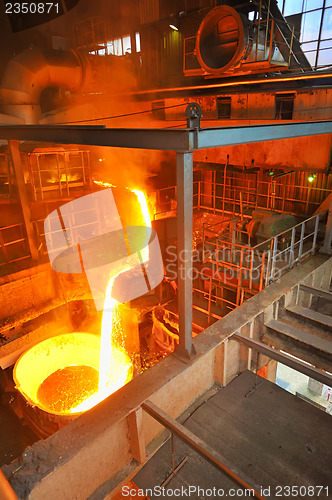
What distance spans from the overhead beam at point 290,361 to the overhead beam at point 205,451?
1.35 m

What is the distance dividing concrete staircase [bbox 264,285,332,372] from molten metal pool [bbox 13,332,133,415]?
11.4ft

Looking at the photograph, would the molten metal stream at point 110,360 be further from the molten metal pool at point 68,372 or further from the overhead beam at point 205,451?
the overhead beam at point 205,451

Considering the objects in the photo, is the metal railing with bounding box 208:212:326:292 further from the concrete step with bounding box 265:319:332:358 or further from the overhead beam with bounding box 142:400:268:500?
the overhead beam with bounding box 142:400:268:500

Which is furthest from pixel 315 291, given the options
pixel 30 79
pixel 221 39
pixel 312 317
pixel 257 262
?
pixel 30 79

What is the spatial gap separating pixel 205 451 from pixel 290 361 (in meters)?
1.73

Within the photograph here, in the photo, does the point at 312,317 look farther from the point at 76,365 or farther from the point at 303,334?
the point at 76,365

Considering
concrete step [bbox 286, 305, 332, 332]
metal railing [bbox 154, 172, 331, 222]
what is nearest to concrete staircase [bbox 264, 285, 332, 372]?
concrete step [bbox 286, 305, 332, 332]

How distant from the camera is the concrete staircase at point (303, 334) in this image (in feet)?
15.8

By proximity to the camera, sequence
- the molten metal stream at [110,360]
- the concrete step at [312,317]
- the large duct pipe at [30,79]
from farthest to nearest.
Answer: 1. the large duct pipe at [30,79]
2. the molten metal stream at [110,360]
3. the concrete step at [312,317]

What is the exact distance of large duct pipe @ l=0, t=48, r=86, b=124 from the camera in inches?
377

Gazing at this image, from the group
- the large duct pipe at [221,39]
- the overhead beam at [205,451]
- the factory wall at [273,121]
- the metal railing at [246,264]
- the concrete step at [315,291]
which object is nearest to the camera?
the overhead beam at [205,451]

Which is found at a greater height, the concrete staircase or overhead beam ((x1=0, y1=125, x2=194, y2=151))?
overhead beam ((x1=0, y1=125, x2=194, y2=151))

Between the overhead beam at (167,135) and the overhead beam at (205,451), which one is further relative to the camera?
the overhead beam at (167,135)

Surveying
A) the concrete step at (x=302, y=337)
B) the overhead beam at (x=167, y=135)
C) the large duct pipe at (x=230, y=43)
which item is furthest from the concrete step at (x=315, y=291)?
the large duct pipe at (x=230, y=43)
